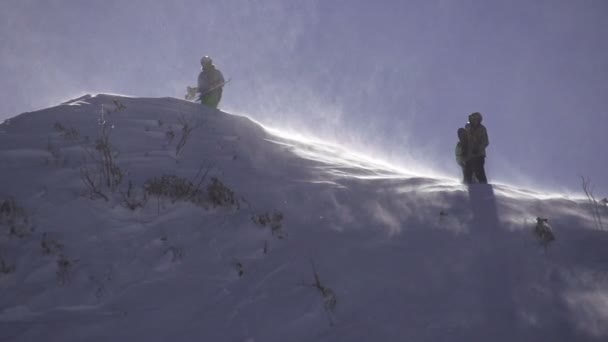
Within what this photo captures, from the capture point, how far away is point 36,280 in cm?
255

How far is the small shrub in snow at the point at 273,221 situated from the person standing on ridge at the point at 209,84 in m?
5.83

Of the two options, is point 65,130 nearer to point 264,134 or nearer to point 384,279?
point 264,134

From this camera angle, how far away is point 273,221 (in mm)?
3467

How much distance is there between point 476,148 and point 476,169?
326mm

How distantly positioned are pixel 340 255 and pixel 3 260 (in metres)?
2.17

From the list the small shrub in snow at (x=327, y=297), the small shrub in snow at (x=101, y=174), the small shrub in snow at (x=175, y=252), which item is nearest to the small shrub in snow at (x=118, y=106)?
the small shrub in snow at (x=101, y=174)

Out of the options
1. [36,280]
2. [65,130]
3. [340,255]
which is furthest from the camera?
[65,130]

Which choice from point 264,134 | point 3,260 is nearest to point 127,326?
point 3,260

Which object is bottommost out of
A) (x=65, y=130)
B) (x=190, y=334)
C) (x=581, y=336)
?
(x=190, y=334)

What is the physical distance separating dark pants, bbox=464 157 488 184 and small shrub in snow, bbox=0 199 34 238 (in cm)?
567

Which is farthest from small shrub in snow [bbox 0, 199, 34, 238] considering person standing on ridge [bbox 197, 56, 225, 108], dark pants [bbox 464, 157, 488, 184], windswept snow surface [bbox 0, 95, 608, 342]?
person standing on ridge [bbox 197, 56, 225, 108]

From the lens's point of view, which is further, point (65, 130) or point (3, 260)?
point (65, 130)

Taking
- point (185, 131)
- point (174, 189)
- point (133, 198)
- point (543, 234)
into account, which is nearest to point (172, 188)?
point (174, 189)

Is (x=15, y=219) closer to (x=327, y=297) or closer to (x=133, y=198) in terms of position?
(x=133, y=198)
